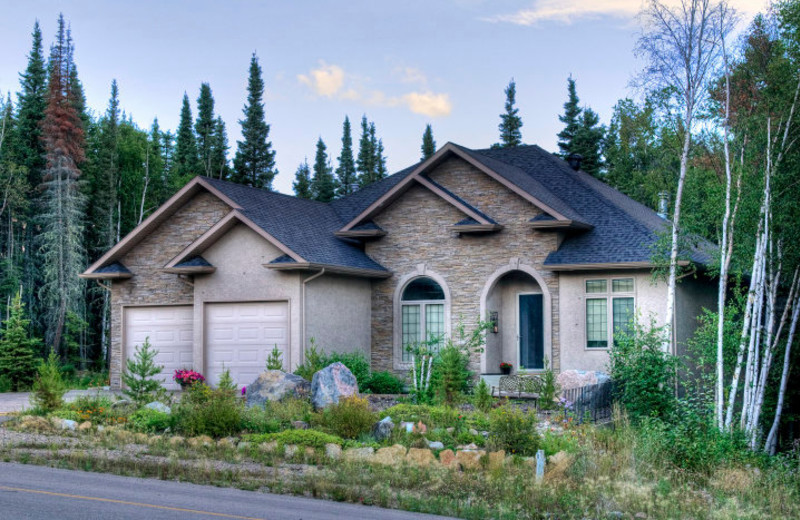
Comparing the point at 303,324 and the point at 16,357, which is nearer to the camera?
the point at 303,324

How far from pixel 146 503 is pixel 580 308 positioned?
12938mm

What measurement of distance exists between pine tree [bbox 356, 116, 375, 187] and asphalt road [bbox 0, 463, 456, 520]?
151 feet

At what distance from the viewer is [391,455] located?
1127 cm

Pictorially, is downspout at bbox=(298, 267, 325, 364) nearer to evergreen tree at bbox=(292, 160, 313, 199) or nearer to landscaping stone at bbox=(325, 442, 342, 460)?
landscaping stone at bbox=(325, 442, 342, 460)

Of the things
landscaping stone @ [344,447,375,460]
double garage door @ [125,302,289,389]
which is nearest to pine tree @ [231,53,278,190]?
double garage door @ [125,302,289,389]

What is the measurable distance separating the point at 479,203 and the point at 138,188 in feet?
89.7

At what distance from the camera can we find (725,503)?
946cm

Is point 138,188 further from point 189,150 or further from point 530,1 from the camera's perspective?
point 530,1

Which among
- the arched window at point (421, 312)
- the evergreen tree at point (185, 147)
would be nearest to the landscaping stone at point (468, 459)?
the arched window at point (421, 312)

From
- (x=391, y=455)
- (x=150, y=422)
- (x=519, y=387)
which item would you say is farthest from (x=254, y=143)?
(x=391, y=455)

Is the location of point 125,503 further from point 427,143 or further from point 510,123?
point 427,143

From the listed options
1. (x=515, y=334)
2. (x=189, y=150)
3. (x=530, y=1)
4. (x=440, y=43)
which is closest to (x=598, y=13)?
(x=530, y=1)

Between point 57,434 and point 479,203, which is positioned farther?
point 479,203

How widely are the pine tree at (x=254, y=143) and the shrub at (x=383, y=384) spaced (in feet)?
96.3
